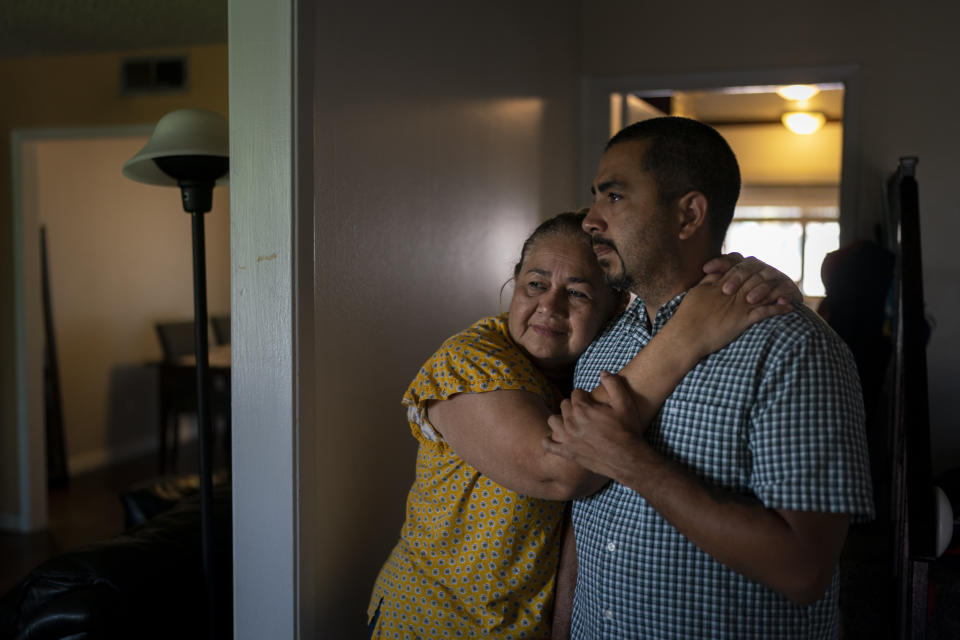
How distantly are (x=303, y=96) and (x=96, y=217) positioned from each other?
17.2 ft

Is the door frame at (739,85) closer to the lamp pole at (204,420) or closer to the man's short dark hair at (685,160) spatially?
the lamp pole at (204,420)

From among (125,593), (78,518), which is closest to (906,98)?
(125,593)

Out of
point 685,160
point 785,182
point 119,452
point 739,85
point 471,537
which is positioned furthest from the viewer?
point 785,182

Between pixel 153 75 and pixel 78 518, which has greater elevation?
pixel 153 75

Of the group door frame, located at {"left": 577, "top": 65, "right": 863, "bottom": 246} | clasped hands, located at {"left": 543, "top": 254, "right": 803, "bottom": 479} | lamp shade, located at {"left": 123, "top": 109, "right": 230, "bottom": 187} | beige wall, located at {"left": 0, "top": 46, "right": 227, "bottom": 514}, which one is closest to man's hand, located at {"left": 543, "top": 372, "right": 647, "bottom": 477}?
clasped hands, located at {"left": 543, "top": 254, "right": 803, "bottom": 479}

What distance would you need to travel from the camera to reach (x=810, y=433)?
1.07m

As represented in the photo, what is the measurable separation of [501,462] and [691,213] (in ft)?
1.71

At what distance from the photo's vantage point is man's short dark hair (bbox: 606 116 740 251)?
131cm

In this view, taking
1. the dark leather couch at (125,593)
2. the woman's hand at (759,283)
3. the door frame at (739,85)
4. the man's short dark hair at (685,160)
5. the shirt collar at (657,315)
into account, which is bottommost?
the dark leather couch at (125,593)

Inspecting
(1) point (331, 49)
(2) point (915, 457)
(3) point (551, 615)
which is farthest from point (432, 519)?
(2) point (915, 457)

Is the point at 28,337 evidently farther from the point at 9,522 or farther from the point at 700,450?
the point at 700,450

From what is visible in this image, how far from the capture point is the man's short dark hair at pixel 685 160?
131 cm

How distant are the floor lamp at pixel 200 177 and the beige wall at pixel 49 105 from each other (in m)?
2.97

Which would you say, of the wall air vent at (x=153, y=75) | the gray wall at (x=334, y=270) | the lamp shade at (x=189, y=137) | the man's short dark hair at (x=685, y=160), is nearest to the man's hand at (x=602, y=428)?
the man's short dark hair at (x=685, y=160)
